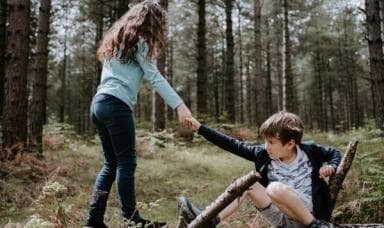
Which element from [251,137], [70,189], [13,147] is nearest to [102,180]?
[70,189]

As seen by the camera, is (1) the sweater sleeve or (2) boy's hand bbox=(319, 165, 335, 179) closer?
(2) boy's hand bbox=(319, 165, 335, 179)

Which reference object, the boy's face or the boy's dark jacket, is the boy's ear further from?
the boy's dark jacket

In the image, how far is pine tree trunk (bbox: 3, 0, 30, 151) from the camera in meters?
7.01

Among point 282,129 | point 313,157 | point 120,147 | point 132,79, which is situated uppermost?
point 132,79

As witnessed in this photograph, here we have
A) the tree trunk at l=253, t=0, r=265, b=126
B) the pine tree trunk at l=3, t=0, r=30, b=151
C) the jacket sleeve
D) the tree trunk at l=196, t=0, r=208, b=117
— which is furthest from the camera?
the tree trunk at l=253, t=0, r=265, b=126

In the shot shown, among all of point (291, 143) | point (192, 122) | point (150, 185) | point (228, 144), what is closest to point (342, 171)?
point (291, 143)

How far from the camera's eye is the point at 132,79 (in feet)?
13.1

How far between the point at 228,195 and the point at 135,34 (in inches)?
73.0

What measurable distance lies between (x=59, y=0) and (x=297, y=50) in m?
15.3

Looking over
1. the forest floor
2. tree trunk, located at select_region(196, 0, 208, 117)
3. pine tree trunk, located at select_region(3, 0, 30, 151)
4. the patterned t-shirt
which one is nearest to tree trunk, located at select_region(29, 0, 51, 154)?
the forest floor

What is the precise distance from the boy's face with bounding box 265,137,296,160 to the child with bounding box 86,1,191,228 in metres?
0.71

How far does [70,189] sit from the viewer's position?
6223 mm

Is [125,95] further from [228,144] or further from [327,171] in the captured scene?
[327,171]

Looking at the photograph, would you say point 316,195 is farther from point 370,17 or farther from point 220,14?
point 220,14
